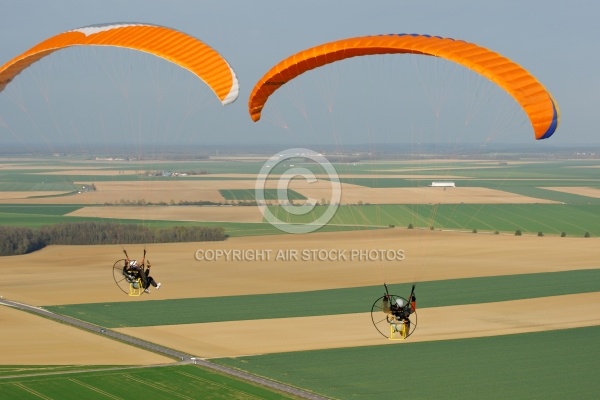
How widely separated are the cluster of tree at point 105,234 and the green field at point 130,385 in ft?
81.6

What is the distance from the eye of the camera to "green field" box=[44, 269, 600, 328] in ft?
91.0

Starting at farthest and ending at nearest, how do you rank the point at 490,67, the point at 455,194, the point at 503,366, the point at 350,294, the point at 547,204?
1. the point at 455,194
2. the point at 547,204
3. the point at 350,294
4. the point at 503,366
5. the point at 490,67

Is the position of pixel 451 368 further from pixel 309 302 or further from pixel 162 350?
pixel 309 302

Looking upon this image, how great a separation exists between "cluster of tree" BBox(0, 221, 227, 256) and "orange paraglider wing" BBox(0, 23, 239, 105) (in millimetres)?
26518

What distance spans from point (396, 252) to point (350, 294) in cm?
1125

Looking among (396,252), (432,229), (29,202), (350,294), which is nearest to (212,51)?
(350,294)

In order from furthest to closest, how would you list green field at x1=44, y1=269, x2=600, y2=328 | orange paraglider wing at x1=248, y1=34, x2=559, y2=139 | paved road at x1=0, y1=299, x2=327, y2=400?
green field at x1=44, y1=269, x2=600, y2=328, paved road at x1=0, y1=299, x2=327, y2=400, orange paraglider wing at x1=248, y1=34, x2=559, y2=139

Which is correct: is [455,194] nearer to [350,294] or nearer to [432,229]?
[432,229]

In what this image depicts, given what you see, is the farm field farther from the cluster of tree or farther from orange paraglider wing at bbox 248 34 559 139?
orange paraglider wing at bbox 248 34 559 139

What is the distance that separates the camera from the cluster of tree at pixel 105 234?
46.2 m

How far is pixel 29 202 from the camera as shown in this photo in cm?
6738

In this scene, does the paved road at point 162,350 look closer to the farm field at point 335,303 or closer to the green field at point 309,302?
the farm field at point 335,303

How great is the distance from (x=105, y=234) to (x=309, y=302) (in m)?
19.1

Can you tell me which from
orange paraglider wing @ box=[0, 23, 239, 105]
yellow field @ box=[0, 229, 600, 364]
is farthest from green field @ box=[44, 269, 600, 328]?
orange paraglider wing @ box=[0, 23, 239, 105]
